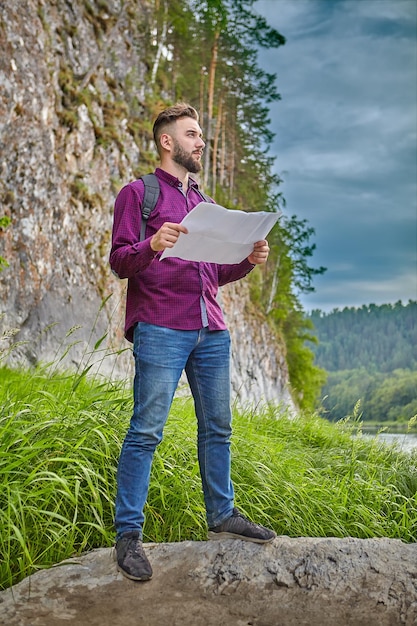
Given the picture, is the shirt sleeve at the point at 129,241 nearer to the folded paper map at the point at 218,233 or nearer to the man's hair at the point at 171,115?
the folded paper map at the point at 218,233

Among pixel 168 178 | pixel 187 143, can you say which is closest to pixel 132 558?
pixel 168 178

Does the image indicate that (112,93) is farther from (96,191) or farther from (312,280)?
(312,280)

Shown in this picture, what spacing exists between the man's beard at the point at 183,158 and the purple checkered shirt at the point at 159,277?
0.33ft

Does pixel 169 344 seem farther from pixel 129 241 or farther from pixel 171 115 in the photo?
pixel 171 115

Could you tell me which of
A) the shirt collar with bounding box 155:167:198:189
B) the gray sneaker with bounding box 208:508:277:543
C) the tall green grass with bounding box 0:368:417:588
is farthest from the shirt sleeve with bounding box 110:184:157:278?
the gray sneaker with bounding box 208:508:277:543

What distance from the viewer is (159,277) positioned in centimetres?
370

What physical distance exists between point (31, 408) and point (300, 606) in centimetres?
208

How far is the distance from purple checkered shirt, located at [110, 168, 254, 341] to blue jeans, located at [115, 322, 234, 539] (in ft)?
0.24

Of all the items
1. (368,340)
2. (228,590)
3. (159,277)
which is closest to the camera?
(228,590)

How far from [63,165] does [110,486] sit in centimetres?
1014

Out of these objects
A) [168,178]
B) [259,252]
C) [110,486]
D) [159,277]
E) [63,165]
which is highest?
[63,165]

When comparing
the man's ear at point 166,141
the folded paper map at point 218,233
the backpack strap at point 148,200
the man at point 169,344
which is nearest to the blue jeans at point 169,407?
the man at point 169,344

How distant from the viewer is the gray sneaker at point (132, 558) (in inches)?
132

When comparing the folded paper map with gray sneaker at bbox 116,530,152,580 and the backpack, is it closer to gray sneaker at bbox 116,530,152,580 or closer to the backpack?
the backpack
